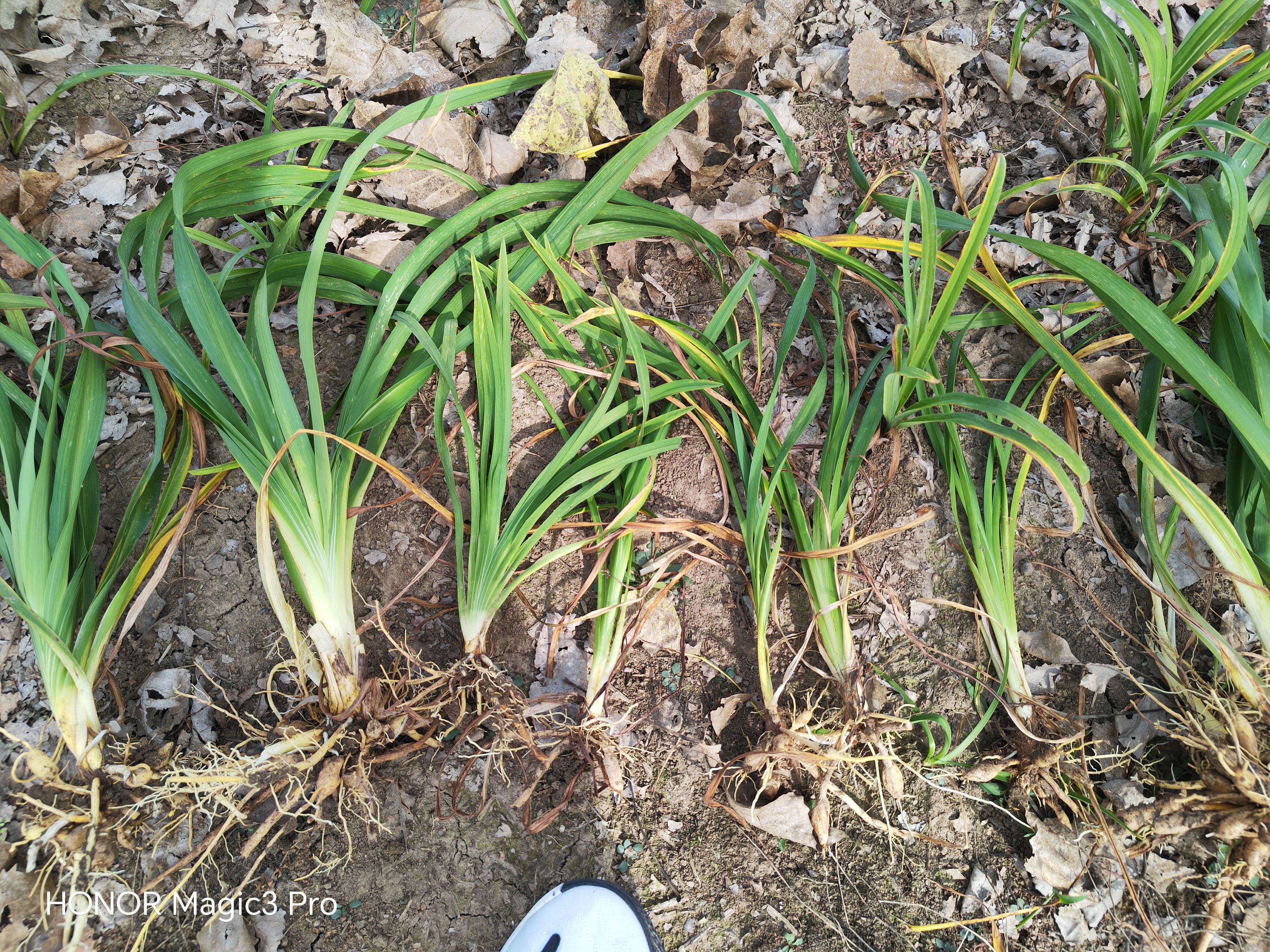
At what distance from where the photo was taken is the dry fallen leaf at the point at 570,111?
1466mm

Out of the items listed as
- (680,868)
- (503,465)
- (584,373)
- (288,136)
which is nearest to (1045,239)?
(584,373)

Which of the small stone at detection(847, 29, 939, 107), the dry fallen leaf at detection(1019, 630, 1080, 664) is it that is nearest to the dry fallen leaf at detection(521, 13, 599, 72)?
the small stone at detection(847, 29, 939, 107)

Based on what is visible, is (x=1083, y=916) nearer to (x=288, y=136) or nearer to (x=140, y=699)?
(x=140, y=699)

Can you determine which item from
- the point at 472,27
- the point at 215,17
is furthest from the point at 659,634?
the point at 215,17

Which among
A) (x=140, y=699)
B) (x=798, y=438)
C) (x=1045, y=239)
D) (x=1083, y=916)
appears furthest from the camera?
(x=1045, y=239)

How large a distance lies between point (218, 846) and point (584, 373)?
1129 mm

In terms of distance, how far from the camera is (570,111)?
1.48 m

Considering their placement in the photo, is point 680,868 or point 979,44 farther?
point 979,44

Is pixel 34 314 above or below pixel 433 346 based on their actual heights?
below

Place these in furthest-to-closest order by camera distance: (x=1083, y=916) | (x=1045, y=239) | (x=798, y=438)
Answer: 1. (x=1045, y=239)
2. (x=798, y=438)
3. (x=1083, y=916)

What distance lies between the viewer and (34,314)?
146 centimetres

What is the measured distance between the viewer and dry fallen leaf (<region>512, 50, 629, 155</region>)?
4.81 ft

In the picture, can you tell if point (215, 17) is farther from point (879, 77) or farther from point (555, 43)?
point (879, 77)

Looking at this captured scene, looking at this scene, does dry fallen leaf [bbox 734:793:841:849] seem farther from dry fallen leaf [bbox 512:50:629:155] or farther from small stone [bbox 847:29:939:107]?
small stone [bbox 847:29:939:107]
